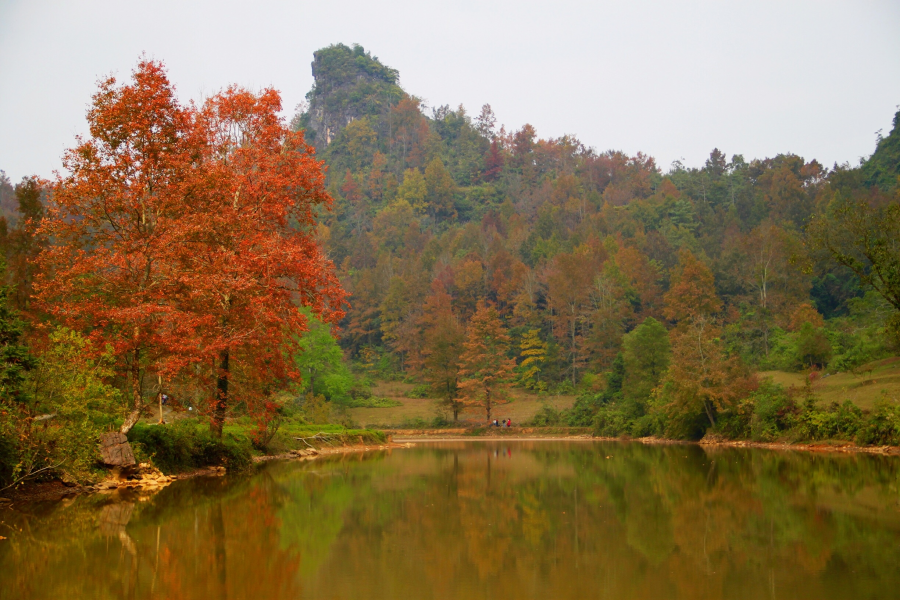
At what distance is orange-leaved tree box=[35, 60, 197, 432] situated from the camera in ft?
61.2

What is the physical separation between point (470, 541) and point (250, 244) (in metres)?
14.2

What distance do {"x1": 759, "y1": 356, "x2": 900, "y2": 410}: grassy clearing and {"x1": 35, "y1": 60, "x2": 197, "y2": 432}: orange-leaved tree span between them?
2658 cm

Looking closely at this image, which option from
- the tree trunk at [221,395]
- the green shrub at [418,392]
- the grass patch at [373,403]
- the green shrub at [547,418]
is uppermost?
the tree trunk at [221,395]

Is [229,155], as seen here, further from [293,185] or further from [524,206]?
[524,206]

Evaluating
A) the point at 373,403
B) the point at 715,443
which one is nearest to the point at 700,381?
the point at 715,443

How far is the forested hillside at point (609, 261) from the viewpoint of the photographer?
42.0 m

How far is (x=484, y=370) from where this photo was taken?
5944 centimetres

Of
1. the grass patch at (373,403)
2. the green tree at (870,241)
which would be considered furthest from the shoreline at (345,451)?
the grass patch at (373,403)

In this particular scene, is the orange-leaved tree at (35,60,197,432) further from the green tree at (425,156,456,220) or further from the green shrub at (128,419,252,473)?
the green tree at (425,156,456,220)

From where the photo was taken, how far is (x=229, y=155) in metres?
24.5

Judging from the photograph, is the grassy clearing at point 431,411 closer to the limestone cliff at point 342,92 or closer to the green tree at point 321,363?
the green tree at point 321,363

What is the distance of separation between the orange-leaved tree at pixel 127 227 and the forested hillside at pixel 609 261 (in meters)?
19.7

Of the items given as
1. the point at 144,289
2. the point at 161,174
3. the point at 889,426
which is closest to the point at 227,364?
the point at 144,289

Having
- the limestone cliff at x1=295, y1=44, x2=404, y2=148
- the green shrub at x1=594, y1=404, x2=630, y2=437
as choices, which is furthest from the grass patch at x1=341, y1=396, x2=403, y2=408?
the limestone cliff at x1=295, y1=44, x2=404, y2=148
